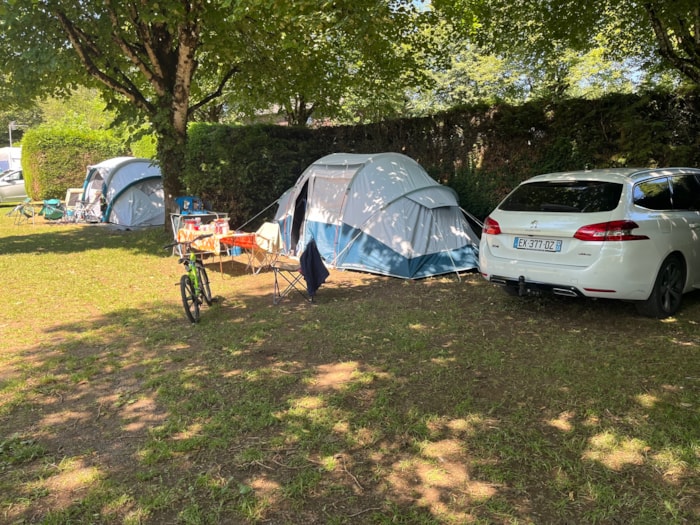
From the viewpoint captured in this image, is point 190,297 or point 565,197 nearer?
point 565,197

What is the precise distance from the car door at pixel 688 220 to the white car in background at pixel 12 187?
25253mm

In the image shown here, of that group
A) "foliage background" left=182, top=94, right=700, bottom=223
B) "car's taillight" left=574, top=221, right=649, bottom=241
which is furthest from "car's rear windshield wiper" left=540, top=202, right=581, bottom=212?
"foliage background" left=182, top=94, right=700, bottom=223

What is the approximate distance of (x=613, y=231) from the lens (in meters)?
5.12

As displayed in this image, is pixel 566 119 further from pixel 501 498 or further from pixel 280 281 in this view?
pixel 501 498

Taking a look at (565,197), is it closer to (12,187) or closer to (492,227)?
(492,227)

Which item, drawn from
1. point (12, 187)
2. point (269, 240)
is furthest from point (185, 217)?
point (12, 187)

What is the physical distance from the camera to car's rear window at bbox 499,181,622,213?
534cm

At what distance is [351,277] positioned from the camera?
28.5 ft

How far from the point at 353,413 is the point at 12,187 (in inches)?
968

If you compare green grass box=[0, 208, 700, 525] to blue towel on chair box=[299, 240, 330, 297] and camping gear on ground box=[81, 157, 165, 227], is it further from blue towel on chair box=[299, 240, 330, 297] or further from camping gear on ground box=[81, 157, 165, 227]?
camping gear on ground box=[81, 157, 165, 227]

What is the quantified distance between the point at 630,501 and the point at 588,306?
3849 millimetres

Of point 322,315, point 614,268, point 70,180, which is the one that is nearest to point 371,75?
point 322,315

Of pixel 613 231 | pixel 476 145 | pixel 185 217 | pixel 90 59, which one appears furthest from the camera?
pixel 185 217

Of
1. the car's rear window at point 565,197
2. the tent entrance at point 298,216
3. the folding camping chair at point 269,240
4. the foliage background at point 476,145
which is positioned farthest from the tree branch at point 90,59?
the car's rear window at point 565,197
